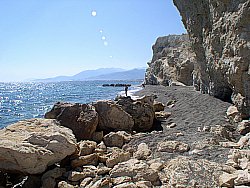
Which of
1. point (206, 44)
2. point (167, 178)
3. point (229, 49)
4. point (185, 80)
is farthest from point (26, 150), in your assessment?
point (185, 80)

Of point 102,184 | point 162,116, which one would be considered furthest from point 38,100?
point 102,184

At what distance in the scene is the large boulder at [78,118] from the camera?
7910mm

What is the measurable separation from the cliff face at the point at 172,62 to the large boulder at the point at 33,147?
19.6m

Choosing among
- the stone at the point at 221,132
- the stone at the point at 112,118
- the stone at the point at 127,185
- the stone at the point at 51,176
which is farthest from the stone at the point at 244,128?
the stone at the point at 51,176

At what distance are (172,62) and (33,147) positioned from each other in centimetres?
4173

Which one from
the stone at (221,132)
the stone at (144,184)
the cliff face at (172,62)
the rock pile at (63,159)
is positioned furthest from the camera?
the cliff face at (172,62)

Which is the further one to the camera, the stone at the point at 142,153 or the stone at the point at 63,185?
the stone at the point at 142,153

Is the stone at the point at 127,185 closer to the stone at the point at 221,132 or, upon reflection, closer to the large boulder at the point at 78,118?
the large boulder at the point at 78,118

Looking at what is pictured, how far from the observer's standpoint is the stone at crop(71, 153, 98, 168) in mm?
5876

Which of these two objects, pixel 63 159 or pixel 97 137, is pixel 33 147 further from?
pixel 97 137

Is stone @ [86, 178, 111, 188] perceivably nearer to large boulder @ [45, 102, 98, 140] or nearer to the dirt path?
the dirt path

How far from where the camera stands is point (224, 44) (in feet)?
40.2

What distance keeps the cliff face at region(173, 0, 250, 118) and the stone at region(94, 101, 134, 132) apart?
499 cm

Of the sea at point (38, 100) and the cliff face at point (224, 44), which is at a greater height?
the cliff face at point (224, 44)
